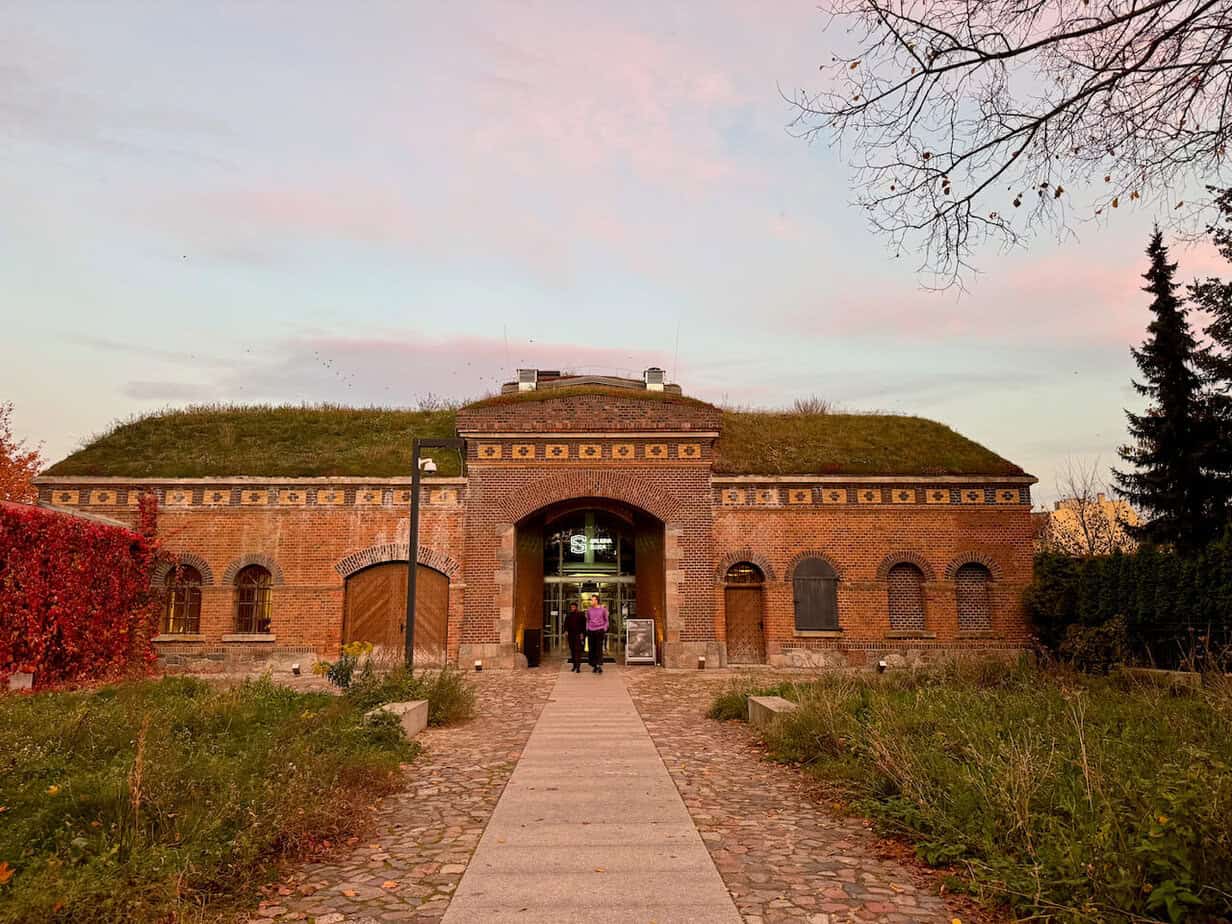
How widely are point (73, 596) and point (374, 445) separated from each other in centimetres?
817

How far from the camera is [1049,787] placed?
5.35 m

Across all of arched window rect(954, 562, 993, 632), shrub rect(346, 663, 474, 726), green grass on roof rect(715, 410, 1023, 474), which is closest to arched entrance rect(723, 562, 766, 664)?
green grass on roof rect(715, 410, 1023, 474)

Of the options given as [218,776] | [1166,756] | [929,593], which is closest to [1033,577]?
[929,593]

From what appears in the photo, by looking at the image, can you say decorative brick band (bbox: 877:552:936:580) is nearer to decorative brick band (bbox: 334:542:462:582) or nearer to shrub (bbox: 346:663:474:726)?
decorative brick band (bbox: 334:542:462:582)

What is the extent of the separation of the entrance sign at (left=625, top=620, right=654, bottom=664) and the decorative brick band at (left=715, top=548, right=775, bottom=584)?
2.29 meters

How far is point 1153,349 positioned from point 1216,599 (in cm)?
895

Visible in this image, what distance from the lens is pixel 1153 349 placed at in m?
21.3

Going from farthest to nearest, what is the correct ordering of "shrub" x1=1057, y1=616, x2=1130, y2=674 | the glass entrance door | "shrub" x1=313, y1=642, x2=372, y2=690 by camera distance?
the glass entrance door
"shrub" x1=1057, y1=616, x2=1130, y2=674
"shrub" x1=313, y1=642, x2=372, y2=690

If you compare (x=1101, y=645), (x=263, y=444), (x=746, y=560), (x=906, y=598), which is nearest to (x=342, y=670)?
(x=746, y=560)

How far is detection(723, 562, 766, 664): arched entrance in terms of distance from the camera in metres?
20.1

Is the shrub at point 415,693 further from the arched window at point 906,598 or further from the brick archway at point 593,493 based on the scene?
the arched window at point 906,598

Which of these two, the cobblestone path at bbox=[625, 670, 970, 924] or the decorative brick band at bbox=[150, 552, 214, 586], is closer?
the cobblestone path at bbox=[625, 670, 970, 924]

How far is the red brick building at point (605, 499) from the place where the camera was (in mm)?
19703

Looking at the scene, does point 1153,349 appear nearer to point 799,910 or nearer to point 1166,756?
point 1166,756
